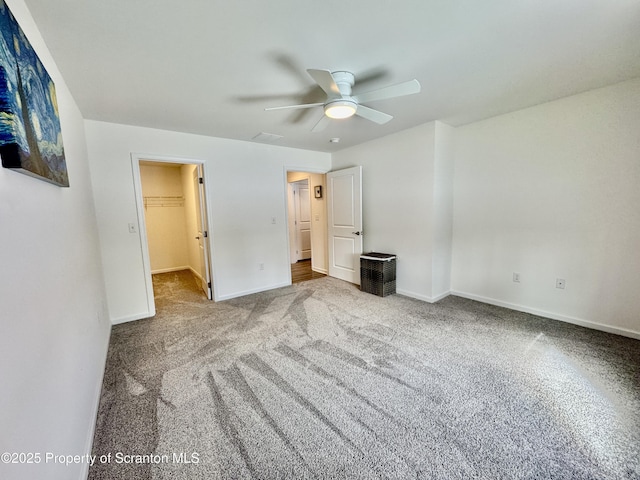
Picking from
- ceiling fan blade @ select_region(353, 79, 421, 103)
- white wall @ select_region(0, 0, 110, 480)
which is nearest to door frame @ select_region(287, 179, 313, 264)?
ceiling fan blade @ select_region(353, 79, 421, 103)

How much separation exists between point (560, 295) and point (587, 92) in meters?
2.04

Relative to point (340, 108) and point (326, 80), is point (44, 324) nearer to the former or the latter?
point (326, 80)

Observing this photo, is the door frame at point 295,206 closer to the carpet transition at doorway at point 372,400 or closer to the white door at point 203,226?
the white door at point 203,226

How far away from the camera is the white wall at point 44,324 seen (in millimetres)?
819

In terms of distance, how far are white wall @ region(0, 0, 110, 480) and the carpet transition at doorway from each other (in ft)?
1.30

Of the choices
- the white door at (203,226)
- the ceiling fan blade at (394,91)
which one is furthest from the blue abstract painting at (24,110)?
the white door at (203,226)

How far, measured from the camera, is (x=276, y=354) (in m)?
2.37

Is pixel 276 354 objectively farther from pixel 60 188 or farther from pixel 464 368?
pixel 60 188

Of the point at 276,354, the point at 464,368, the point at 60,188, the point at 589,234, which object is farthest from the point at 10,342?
the point at 589,234

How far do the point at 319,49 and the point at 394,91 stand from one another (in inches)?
23.4

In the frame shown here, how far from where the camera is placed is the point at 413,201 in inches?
141

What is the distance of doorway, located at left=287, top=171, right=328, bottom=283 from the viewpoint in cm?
527

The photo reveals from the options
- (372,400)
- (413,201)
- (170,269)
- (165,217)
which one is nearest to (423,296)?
(413,201)

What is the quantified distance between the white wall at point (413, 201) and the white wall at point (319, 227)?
1.22 metres
